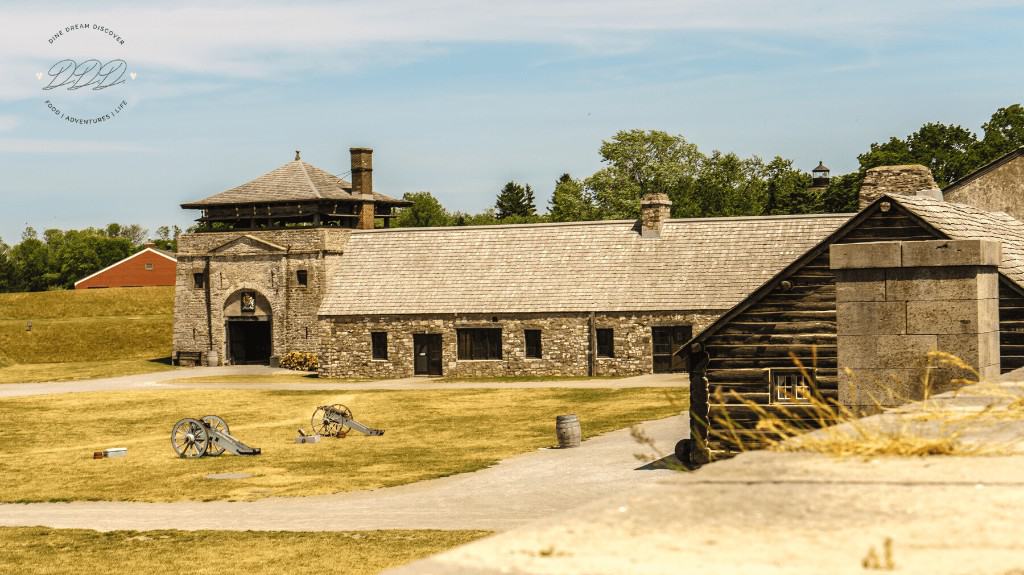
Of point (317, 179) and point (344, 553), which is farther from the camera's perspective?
point (317, 179)

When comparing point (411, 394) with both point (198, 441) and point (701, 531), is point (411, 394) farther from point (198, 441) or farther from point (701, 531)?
point (701, 531)

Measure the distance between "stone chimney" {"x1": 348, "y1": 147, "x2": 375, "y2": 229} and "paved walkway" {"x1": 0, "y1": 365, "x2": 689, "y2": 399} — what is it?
877cm

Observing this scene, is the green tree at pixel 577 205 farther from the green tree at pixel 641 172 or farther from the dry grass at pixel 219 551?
the dry grass at pixel 219 551

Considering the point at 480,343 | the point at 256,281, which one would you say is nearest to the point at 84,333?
the point at 256,281

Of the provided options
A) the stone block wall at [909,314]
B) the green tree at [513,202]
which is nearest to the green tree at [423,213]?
the green tree at [513,202]

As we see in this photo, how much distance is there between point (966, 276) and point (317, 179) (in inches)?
1974

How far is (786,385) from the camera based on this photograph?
2275 centimetres

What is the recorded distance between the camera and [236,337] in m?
57.5

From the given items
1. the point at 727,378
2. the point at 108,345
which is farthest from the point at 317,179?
the point at 727,378

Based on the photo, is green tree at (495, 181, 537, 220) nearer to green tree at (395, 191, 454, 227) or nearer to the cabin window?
green tree at (395, 191, 454, 227)

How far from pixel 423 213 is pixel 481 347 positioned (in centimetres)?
9064

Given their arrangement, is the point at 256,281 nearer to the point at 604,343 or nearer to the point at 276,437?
the point at 604,343

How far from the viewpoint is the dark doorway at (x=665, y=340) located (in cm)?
4562

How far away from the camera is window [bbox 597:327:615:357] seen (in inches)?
1828
